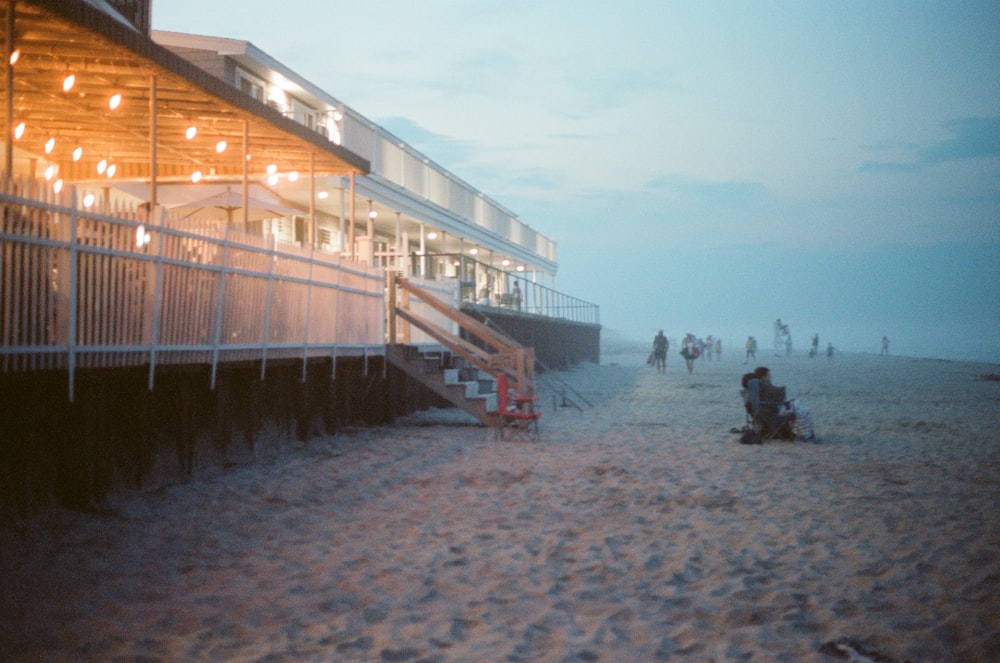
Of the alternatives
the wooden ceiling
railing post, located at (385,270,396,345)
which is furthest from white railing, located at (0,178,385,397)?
railing post, located at (385,270,396,345)

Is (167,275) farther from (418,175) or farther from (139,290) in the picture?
(418,175)

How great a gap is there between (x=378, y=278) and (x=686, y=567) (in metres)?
8.81

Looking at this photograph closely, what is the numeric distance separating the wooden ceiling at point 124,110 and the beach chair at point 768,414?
7.34 m

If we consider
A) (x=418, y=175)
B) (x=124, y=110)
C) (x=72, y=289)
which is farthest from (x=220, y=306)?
(x=418, y=175)

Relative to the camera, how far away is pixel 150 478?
7773 millimetres

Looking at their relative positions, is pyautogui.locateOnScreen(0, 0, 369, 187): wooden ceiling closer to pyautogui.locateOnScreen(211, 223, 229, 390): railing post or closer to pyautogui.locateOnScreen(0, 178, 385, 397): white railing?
pyautogui.locateOnScreen(0, 178, 385, 397): white railing

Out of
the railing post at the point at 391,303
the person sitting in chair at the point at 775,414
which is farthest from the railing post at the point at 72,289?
the person sitting in chair at the point at 775,414

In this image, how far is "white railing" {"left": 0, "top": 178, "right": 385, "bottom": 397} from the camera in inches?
236

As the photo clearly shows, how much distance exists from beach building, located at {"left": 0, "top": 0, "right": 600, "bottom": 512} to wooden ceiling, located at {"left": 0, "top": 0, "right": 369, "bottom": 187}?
0.03 meters

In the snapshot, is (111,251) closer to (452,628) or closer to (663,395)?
(452,628)

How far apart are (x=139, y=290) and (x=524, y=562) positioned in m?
4.38

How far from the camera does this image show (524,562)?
19.4 feet

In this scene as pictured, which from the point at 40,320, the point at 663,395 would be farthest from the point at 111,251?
the point at 663,395

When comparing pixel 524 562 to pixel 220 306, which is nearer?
pixel 524 562
